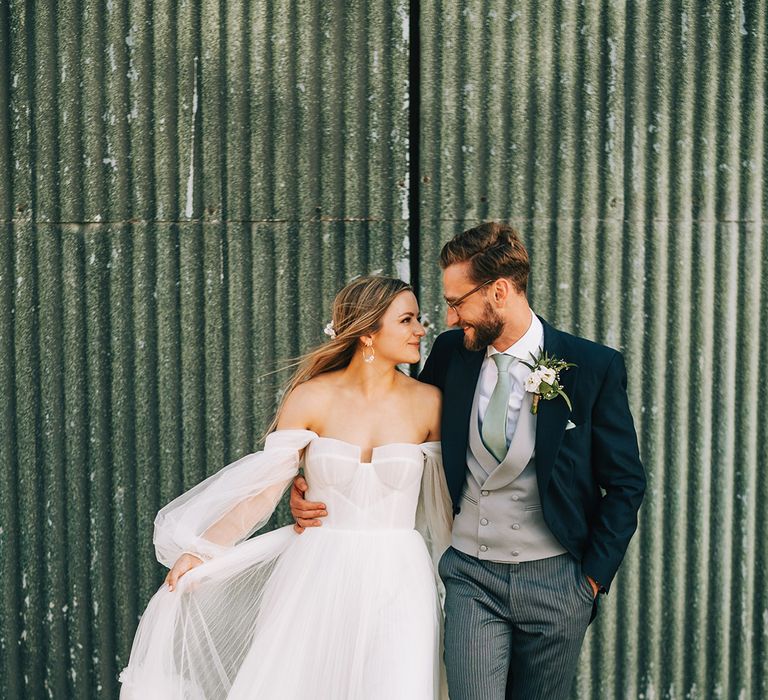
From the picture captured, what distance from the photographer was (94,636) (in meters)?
4.07

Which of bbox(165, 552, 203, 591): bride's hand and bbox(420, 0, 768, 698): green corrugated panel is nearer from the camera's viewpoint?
bbox(165, 552, 203, 591): bride's hand

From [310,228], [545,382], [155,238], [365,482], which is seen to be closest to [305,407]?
[365,482]

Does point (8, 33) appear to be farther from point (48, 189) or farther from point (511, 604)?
point (511, 604)

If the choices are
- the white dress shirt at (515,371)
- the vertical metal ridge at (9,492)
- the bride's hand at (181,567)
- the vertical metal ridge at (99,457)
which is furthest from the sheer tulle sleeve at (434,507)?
the vertical metal ridge at (9,492)

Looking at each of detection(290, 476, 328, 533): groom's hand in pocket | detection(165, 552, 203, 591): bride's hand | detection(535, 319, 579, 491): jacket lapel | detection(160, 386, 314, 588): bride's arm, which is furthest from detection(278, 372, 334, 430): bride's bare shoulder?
detection(535, 319, 579, 491): jacket lapel

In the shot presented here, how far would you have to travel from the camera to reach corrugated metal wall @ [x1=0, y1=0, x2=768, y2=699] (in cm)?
390

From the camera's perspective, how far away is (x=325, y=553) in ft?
9.98

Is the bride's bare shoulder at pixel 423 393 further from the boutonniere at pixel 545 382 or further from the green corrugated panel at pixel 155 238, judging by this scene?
the green corrugated panel at pixel 155 238

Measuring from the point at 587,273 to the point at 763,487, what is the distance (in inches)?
50.8

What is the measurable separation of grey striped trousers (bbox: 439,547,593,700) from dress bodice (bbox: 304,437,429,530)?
288mm

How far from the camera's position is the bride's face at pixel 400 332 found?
121 inches

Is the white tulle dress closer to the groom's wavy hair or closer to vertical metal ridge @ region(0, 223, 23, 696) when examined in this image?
the groom's wavy hair

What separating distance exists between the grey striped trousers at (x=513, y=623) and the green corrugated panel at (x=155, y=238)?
136 cm

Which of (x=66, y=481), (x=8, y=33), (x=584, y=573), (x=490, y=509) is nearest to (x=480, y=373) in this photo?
(x=490, y=509)
